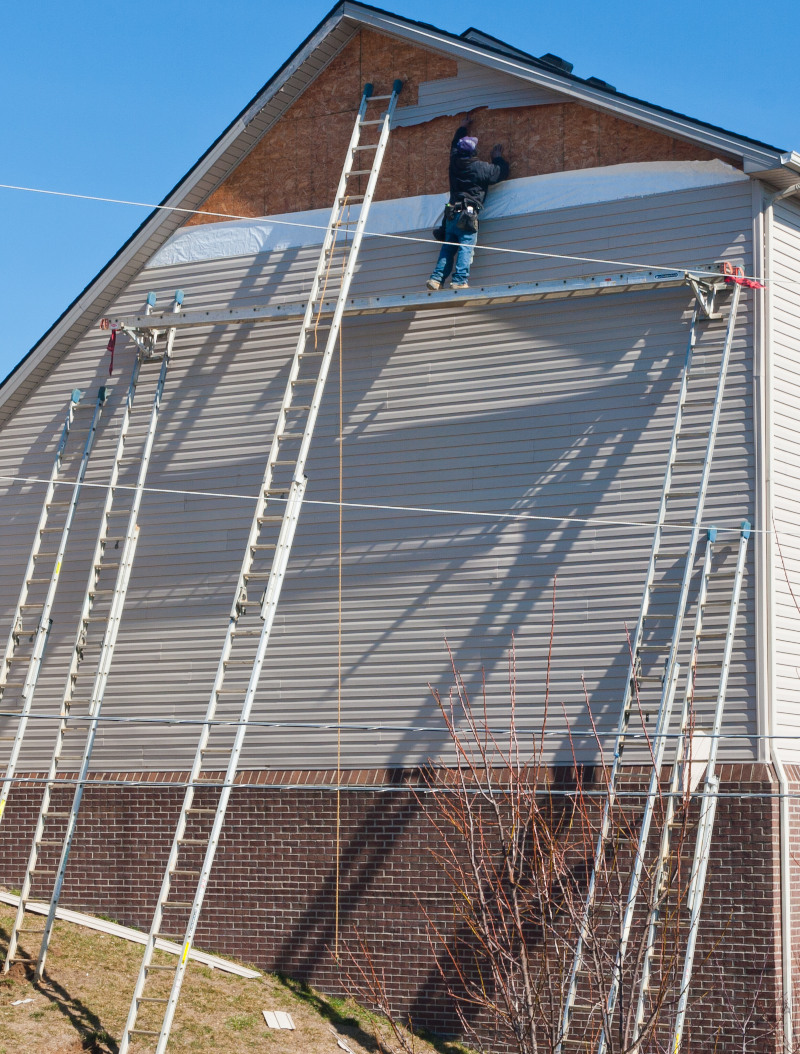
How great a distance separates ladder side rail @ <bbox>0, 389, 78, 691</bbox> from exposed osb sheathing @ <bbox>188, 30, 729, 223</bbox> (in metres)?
3.06

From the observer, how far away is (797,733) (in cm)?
1338

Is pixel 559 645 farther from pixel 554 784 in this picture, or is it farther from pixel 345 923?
pixel 345 923

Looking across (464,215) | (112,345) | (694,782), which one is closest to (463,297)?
(464,215)

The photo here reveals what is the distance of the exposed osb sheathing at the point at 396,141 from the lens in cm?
1502

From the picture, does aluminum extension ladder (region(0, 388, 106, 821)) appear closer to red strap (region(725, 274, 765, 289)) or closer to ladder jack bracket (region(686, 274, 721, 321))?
ladder jack bracket (region(686, 274, 721, 321))

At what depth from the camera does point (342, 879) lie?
47.0 ft

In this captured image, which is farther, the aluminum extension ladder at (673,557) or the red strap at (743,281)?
the red strap at (743,281)

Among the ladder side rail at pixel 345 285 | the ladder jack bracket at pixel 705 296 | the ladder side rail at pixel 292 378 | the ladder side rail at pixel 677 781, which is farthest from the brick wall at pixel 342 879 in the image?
the ladder jack bracket at pixel 705 296

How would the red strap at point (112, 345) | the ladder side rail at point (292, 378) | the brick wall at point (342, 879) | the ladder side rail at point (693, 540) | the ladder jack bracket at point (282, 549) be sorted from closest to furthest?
the ladder side rail at point (693, 540), the brick wall at point (342, 879), the ladder jack bracket at point (282, 549), the ladder side rail at point (292, 378), the red strap at point (112, 345)

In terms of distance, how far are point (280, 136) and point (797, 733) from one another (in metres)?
9.55

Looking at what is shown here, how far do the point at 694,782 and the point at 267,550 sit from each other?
553cm

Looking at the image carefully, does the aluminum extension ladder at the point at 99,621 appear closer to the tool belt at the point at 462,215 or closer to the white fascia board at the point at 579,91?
the tool belt at the point at 462,215

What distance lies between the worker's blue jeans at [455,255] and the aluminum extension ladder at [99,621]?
11.0 feet

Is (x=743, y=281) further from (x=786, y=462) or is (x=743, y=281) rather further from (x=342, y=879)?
(x=342, y=879)
